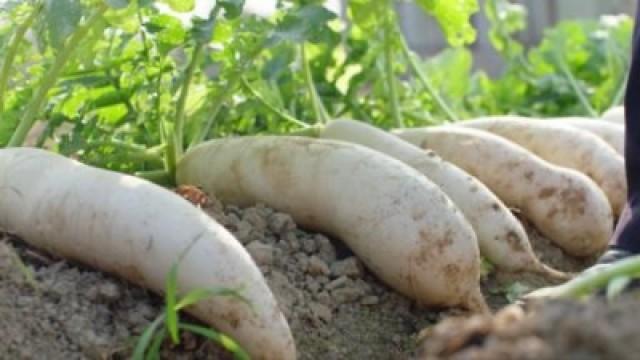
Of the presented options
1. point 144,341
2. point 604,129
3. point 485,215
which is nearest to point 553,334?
point 144,341

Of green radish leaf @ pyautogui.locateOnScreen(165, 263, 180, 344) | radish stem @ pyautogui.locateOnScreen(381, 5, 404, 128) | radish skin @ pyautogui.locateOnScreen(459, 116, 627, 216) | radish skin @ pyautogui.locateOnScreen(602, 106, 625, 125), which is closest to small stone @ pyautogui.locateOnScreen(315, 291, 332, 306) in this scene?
green radish leaf @ pyautogui.locateOnScreen(165, 263, 180, 344)

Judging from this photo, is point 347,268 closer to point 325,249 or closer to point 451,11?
point 325,249

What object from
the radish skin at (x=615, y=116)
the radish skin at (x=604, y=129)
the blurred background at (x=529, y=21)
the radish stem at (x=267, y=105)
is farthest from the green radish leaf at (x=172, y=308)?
the blurred background at (x=529, y=21)

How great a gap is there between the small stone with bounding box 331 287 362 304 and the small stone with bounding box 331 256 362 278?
0.10 feet

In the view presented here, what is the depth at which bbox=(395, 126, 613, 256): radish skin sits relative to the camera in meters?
2.52

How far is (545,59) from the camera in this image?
407 centimetres

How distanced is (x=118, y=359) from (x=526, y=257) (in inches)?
30.7

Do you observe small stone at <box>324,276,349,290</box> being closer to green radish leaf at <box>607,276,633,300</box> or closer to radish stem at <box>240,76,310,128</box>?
radish stem at <box>240,76,310,128</box>

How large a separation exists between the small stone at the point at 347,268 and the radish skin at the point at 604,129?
2.84 feet

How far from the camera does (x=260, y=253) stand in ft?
6.94

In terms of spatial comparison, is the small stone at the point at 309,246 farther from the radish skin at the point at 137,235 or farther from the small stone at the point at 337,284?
the radish skin at the point at 137,235

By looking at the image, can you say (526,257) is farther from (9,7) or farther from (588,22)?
(588,22)

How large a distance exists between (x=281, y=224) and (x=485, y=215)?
36cm

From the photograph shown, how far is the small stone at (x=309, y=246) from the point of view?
7.24 feet
